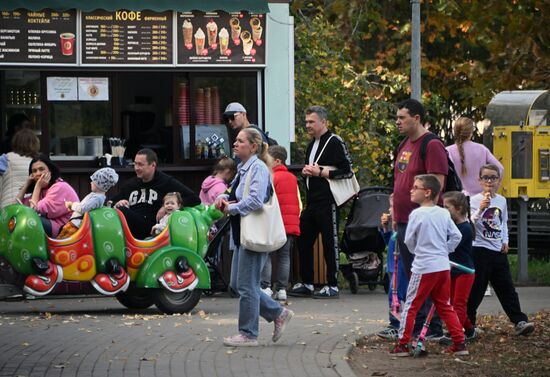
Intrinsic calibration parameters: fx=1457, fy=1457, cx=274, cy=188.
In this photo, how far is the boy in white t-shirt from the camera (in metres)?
10.7

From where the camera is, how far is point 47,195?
14.3 m

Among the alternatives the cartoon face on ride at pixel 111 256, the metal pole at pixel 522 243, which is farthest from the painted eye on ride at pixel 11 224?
the metal pole at pixel 522 243

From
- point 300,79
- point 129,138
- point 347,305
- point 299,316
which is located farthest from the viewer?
point 300,79

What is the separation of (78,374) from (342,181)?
23.3 ft

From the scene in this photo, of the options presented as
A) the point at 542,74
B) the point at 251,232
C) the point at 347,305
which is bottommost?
the point at 347,305

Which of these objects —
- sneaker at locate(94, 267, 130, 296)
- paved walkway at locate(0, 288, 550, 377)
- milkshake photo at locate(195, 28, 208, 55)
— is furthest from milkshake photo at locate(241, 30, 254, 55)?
sneaker at locate(94, 267, 130, 296)

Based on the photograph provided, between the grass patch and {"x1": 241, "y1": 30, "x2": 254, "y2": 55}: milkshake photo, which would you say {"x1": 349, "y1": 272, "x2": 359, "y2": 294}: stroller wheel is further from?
{"x1": 241, "y1": 30, "x2": 254, "y2": 55}: milkshake photo

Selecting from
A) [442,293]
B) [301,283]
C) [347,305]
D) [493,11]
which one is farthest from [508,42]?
[301,283]

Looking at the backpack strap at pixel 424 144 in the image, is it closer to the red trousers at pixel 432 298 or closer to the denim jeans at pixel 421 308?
the denim jeans at pixel 421 308

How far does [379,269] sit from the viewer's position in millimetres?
16844

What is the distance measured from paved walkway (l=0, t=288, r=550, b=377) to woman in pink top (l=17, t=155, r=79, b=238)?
2.97ft

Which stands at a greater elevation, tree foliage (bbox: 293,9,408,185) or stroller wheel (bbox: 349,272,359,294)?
tree foliage (bbox: 293,9,408,185)

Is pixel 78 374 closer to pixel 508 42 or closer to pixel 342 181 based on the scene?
pixel 508 42

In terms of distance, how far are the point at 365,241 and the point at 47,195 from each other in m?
4.22
